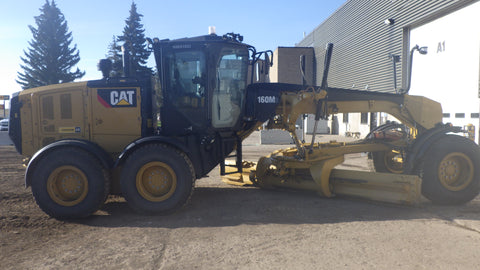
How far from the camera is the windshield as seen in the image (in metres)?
6.30

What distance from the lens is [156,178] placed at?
5.75 meters

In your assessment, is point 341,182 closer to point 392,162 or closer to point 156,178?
point 392,162

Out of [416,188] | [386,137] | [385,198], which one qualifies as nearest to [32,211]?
[385,198]

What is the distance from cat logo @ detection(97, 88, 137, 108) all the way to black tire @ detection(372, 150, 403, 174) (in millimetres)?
5487

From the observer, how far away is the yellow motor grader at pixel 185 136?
5.62 metres

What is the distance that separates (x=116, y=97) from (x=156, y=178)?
160cm

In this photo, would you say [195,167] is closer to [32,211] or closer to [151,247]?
[151,247]

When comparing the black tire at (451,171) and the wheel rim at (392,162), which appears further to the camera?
the wheel rim at (392,162)

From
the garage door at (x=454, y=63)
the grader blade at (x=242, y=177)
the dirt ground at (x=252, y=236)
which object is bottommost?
the dirt ground at (x=252, y=236)

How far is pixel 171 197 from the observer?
18.7 ft

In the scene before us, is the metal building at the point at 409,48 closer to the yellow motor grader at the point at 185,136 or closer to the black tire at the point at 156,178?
the yellow motor grader at the point at 185,136

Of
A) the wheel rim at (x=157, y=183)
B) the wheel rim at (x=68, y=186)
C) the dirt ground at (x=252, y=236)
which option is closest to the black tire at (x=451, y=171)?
the dirt ground at (x=252, y=236)

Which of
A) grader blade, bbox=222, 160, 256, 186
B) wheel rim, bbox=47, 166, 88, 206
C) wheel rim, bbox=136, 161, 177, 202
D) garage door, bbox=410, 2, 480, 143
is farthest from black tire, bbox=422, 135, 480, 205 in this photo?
garage door, bbox=410, 2, 480, 143

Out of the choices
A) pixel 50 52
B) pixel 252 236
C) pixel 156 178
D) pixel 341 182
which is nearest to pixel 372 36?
pixel 341 182
